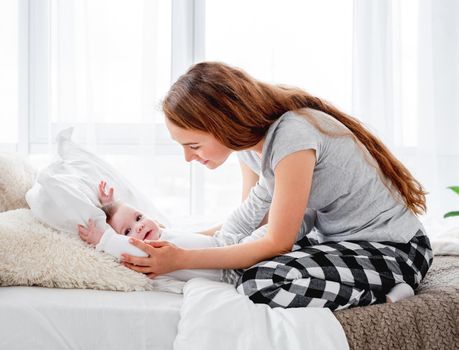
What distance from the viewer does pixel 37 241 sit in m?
1.39

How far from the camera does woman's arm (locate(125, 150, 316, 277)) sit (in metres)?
1.38

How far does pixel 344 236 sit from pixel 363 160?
7.7 inches

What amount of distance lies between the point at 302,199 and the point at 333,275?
18 centimetres

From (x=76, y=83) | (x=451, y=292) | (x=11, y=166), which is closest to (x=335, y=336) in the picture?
(x=451, y=292)

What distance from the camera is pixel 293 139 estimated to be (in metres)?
1.42

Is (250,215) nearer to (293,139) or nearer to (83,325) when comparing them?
(293,139)

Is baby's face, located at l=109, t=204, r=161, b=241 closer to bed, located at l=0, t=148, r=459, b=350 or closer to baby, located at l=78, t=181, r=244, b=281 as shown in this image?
baby, located at l=78, t=181, r=244, b=281

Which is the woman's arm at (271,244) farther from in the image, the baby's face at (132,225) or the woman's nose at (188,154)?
the woman's nose at (188,154)

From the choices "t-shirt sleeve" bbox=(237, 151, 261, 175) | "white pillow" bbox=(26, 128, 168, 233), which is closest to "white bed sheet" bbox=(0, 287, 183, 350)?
"white pillow" bbox=(26, 128, 168, 233)

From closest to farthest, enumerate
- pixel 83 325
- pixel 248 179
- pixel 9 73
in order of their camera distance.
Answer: pixel 83 325 < pixel 248 179 < pixel 9 73

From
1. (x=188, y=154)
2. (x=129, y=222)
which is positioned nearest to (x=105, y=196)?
(x=129, y=222)

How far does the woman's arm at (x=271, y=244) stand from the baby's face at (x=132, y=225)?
0.49 feet

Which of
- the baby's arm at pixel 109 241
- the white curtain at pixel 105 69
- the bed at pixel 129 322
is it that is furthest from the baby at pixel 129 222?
the white curtain at pixel 105 69

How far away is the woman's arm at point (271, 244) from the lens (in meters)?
1.38
